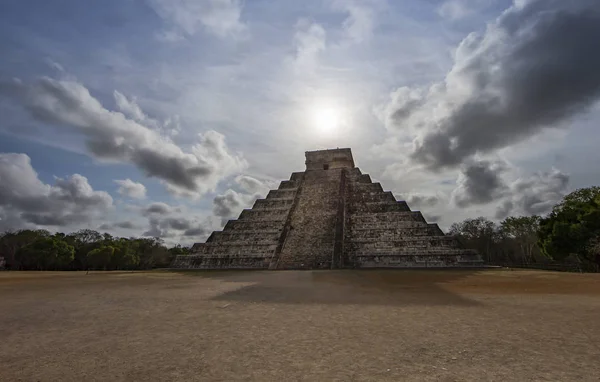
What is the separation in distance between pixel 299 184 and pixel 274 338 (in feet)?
79.4

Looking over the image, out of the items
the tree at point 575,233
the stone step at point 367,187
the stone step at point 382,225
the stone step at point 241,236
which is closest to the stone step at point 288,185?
the stone step at point 367,187

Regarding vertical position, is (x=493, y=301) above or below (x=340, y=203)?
below

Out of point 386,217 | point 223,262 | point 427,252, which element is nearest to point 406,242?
point 427,252

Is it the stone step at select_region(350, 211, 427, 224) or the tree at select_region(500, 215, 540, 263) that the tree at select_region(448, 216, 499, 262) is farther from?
the stone step at select_region(350, 211, 427, 224)

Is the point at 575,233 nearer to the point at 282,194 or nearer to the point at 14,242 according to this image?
the point at 282,194

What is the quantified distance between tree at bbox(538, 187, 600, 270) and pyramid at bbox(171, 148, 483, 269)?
6239mm

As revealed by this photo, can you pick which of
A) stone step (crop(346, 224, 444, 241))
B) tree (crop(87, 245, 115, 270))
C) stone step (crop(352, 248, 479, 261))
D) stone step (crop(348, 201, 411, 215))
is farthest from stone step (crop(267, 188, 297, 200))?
tree (crop(87, 245, 115, 270))

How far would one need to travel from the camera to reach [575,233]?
18344mm

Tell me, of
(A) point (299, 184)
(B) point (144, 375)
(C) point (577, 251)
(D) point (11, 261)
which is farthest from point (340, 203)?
(D) point (11, 261)

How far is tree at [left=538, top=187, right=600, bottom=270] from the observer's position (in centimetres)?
1802

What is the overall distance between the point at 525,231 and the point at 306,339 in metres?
39.4

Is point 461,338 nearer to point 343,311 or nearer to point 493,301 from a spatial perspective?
point 343,311

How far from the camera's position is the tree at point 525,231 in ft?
114

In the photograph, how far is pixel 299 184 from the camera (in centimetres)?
2812
